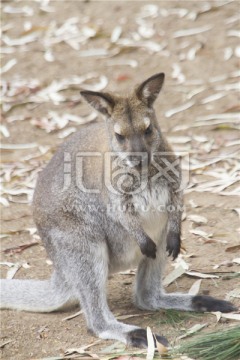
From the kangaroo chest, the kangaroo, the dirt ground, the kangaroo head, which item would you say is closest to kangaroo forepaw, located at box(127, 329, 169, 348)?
the kangaroo

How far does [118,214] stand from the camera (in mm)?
4781

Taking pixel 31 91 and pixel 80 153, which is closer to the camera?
pixel 80 153

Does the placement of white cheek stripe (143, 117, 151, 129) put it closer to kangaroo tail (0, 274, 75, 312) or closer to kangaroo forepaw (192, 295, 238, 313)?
kangaroo forepaw (192, 295, 238, 313)

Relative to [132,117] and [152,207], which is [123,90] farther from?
[152,207]

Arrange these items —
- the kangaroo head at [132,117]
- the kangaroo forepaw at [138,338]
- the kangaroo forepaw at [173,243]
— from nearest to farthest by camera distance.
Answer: the kangaroo forepaw at [138,338]
the kangaroo head at [132,117]
the kangaroo forepaw at [173,243]

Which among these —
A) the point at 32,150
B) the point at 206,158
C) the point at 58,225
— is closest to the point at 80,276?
the point at 58,225

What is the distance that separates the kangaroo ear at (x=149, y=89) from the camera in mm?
4766

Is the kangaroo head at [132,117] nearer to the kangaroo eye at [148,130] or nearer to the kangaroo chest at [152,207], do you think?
the kangaroo eye at [148,130]

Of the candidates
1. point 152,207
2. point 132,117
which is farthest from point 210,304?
point 132,117

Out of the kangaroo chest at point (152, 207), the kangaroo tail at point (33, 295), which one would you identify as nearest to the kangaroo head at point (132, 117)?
the kangaroo chest at point (152, 207)

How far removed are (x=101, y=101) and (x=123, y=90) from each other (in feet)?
3.44

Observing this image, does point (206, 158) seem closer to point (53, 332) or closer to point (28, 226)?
point (28, 226)

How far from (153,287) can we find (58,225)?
733 millimetres

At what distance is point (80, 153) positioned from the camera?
510 centimetres
